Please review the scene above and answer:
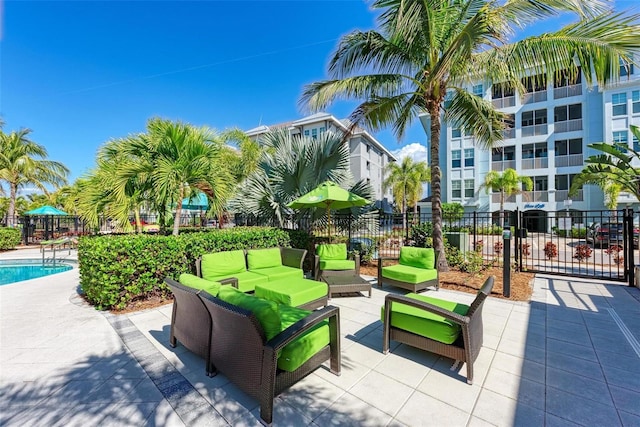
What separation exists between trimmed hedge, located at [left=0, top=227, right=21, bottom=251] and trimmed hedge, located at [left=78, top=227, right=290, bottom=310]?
41.9 feet

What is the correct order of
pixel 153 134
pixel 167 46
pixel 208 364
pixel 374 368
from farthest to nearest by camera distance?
pixel 167 46 < pixel 153 134 < pixel 374 368 < pixel 208 364

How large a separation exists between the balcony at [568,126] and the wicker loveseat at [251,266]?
1017 inches

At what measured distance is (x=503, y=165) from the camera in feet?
74.0

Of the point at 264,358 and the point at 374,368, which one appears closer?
the point at 264,358

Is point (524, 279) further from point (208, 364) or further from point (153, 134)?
point (153, 134)

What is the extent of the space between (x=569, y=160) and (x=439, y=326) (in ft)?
85.4

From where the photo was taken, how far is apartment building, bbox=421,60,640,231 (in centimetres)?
1911

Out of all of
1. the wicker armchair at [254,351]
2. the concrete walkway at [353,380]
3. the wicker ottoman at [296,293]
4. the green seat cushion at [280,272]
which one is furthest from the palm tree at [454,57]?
the wicker armchair at [254,351]

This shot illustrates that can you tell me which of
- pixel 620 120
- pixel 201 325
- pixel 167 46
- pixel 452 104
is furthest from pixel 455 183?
pixel 201 325

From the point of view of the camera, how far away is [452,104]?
7359mm

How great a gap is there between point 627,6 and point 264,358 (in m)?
6.84

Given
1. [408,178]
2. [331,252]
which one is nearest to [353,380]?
[331,252]

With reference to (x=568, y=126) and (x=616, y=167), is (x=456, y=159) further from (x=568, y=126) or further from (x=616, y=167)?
(x=616, y=167)

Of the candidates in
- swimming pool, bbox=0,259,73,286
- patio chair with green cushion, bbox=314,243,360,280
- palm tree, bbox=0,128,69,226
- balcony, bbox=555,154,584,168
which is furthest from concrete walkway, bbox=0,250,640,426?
balcony, bbox=555,154,584,168
